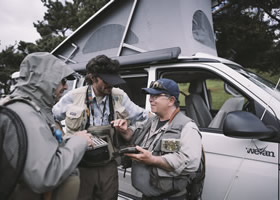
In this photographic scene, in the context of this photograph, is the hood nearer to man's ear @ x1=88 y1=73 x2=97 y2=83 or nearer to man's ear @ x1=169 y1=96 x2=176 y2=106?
man's ear @ x1=88 y1=73 x2=97 y2=83

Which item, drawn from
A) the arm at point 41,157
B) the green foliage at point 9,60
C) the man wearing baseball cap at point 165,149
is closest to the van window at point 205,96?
the man wearing baseball cap at point 165,149

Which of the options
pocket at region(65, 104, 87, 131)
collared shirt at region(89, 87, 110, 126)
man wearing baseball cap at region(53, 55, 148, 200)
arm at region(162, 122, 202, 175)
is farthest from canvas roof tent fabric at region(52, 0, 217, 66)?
arm at region(162, 122, 202, 175)

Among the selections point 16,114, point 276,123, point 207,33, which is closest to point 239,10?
point 207,33

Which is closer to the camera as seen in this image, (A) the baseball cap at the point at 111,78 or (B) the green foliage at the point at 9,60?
(A) the baseball cap at the point at 111,78

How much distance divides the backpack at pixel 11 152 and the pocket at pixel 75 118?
786 mm

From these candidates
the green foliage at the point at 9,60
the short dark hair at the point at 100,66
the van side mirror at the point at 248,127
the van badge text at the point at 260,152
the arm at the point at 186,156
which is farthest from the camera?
the green foliage at the point at 9,60

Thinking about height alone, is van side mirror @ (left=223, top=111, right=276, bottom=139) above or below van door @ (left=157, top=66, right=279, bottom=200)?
Result: above

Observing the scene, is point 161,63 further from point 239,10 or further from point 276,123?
point 239,10

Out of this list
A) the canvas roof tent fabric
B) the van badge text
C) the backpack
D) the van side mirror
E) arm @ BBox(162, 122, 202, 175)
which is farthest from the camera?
the canvas roof tent fabric

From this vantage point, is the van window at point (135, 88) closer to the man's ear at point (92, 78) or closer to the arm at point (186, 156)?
the man's ear at point (92, 78)

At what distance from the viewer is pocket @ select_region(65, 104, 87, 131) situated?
1.80 m

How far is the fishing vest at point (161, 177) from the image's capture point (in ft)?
4.95

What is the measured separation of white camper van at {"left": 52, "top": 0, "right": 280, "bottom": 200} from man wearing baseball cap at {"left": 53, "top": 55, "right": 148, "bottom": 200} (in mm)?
599

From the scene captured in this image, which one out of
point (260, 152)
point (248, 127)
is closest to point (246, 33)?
point (260, 152)
